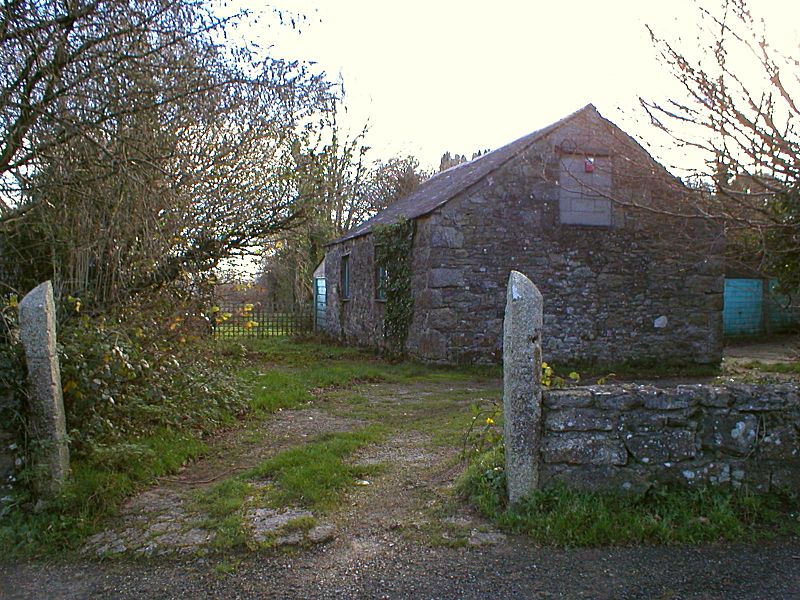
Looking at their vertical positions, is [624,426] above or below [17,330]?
below

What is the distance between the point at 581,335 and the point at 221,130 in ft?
27.4

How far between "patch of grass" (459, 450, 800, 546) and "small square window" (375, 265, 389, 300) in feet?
32.8

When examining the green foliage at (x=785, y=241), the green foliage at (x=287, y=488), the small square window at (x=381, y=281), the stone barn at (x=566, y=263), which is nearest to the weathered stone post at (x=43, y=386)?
the green foliage at (x=287, y=488)

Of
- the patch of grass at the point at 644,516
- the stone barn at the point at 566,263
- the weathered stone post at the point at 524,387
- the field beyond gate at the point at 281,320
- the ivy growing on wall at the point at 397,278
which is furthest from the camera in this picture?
the field beyond gate at the point at 281,320

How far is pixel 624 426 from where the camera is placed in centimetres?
439

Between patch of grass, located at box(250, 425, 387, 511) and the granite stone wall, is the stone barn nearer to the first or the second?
patch of grass, located at box(250, 425, 387, 511)

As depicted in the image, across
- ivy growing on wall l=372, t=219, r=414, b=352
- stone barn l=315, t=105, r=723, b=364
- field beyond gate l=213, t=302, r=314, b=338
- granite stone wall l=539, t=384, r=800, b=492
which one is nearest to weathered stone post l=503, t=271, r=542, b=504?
granite stone wall l=539, t=384, r=800, b=492

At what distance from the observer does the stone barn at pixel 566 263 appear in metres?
12.3

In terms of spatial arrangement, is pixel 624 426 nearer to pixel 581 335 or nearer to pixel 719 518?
pixel 719 518

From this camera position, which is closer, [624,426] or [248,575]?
[248,575]

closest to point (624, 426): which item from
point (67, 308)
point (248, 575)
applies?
point (248, 575)

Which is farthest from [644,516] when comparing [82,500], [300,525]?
[82,500]

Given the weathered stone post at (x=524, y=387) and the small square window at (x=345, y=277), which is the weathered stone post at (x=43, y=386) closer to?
the weathered stone post at (x=524, y=387)

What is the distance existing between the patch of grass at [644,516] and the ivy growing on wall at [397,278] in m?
8.94
